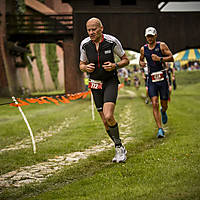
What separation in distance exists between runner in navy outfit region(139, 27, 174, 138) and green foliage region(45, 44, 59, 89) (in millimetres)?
34393

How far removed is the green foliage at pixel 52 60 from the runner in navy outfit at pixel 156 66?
1354 inches

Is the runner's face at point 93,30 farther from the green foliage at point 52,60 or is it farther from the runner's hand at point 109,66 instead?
the green foliage at point 52,60

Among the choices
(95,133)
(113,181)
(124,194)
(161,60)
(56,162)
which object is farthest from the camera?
(95,133)

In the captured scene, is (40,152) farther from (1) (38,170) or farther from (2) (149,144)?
(2) (149,144)

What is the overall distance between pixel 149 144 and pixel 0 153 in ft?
10.3

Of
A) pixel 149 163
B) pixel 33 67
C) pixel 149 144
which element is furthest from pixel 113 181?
pixel 33 67

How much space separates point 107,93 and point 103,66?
1.49ft

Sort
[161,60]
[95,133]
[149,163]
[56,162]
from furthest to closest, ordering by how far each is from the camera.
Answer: [95,133] → [161,60] → [56,162] → [149,163]

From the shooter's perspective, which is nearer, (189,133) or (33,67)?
(189,133)

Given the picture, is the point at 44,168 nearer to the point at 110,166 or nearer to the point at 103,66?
the point at 110,166

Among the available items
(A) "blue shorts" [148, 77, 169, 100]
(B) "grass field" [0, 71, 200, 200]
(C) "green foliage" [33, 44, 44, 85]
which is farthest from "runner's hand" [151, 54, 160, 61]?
(C) "green foliage" [33, 44, 44, 85]

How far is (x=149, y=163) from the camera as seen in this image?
18.1 ft

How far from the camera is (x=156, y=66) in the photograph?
27.5 ft

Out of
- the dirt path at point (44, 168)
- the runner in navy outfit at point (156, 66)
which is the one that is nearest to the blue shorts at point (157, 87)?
the runner in navy outfit at point (156, 66)
